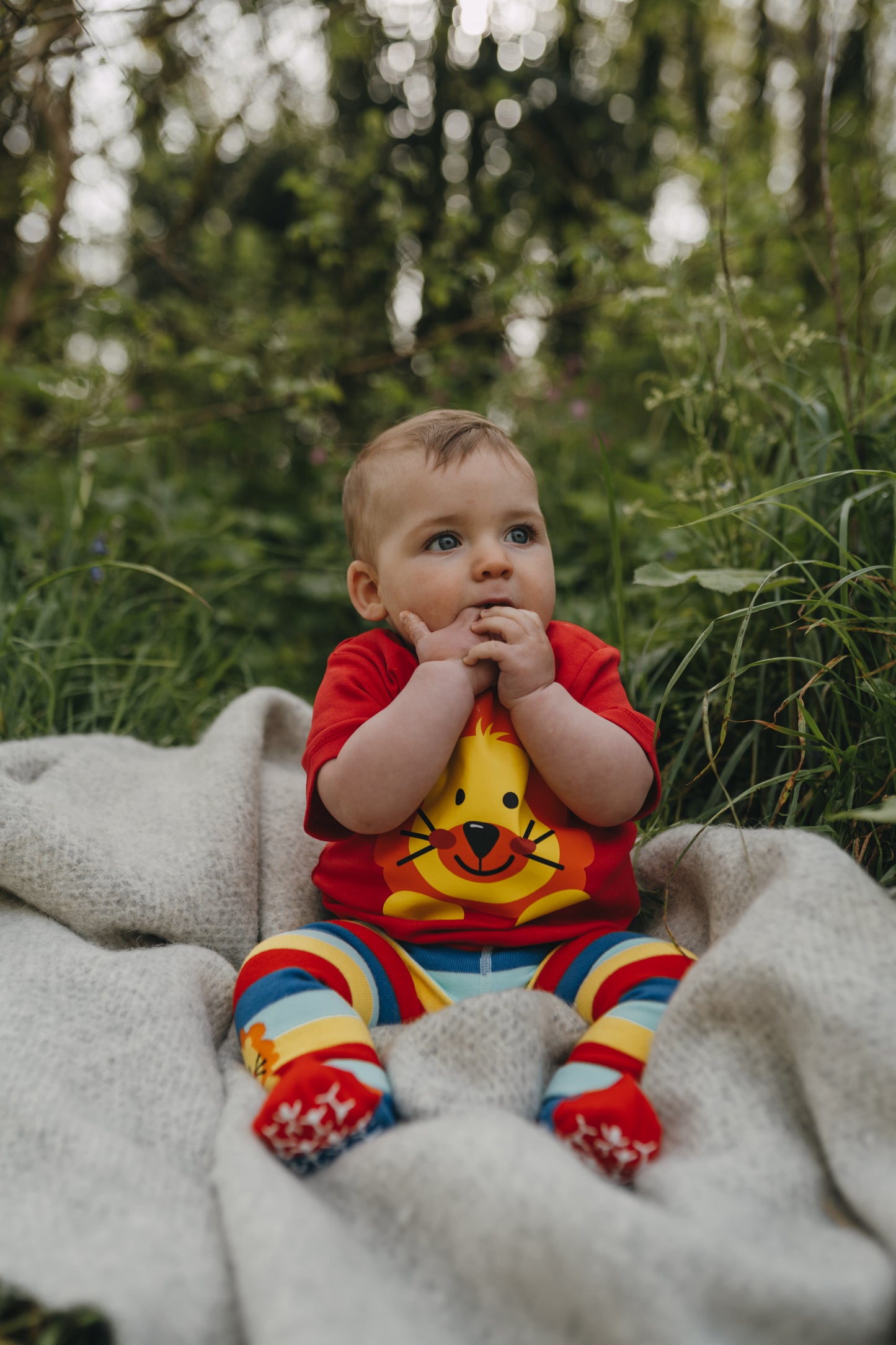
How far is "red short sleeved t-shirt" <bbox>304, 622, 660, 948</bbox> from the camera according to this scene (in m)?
1.26

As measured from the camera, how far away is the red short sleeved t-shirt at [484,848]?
1.26 metres

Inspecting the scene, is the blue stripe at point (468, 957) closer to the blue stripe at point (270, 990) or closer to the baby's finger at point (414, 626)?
the blue stripe at point (270, 990)

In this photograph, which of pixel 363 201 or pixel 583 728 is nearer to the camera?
pixel 583 728

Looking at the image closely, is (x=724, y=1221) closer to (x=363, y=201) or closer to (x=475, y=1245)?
(x=475, y=1245)

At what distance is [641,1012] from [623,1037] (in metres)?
0.04

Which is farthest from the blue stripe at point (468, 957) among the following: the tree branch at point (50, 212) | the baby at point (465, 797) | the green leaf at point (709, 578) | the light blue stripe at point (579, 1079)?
the tree branch at point (50, 212)

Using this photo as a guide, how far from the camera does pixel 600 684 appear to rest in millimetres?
1372

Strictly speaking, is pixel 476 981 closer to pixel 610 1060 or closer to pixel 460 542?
pixel 610 1060

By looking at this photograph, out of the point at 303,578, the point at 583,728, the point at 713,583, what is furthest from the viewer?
the point at 303,578

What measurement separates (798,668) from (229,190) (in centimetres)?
416

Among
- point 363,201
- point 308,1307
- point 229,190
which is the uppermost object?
point 229,190

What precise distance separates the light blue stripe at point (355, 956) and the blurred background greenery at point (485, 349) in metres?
0.59

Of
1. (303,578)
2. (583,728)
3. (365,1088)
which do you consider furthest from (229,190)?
(365,1088)

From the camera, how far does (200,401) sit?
156 inches
